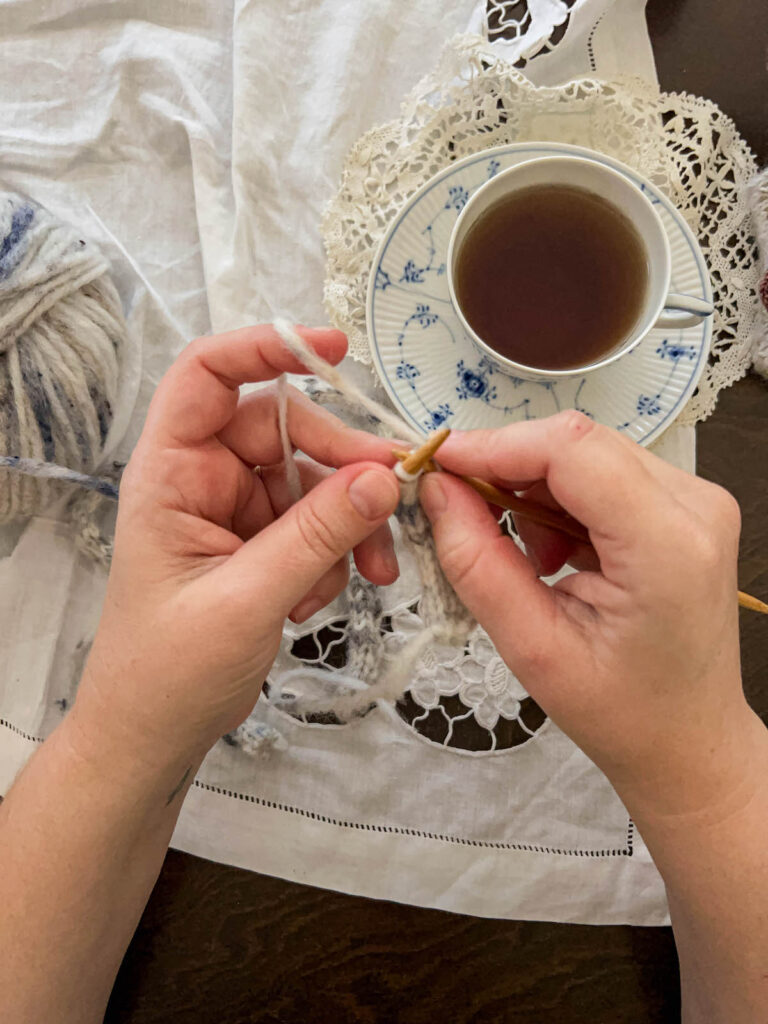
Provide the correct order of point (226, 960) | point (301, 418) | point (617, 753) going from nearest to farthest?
1. point (617, 753)
2. point (301, 418)
3. point (226, 960)

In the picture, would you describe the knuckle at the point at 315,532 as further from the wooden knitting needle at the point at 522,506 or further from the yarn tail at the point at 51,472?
the yarn tail at the point at 51,472

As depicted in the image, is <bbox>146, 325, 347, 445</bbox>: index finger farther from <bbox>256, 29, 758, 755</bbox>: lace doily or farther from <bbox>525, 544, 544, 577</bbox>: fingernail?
<bbox>525, 544, 544, 577</bbox>: fingernail

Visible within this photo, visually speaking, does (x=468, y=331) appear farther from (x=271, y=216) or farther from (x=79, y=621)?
(x=79, y=621)

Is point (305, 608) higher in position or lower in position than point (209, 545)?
lower

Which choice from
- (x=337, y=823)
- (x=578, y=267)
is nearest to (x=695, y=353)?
(x=578, y=267)

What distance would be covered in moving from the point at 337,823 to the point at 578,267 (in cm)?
67

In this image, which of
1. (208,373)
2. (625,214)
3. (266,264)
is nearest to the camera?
(208,373)

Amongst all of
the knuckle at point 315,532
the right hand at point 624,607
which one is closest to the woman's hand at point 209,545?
the knuckle at point 315,532

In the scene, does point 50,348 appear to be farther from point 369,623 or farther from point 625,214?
point 625,214

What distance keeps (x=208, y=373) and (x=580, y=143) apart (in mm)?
517

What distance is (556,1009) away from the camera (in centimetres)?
79

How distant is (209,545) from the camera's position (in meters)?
0.62

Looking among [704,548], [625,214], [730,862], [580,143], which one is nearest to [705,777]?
[730,862]

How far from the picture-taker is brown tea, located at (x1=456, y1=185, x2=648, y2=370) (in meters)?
0.75
